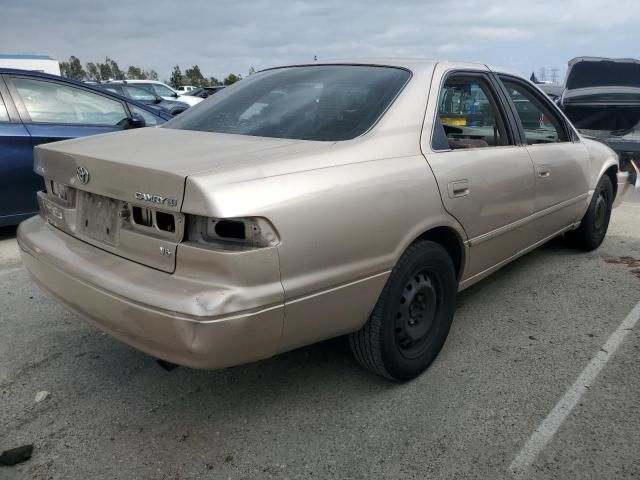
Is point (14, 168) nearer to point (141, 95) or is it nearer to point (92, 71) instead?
point (141, 95)

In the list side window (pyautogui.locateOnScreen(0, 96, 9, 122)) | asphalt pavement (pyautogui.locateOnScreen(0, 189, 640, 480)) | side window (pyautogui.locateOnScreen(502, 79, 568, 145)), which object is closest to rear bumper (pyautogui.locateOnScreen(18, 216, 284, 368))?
asphalt pavement (pyautogui.locateOnScreen(0, 189, 640, 480))

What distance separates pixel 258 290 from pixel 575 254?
145 inches

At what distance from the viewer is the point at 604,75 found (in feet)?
28.3

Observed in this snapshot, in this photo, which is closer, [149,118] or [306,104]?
[306,104]

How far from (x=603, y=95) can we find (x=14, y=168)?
789cm

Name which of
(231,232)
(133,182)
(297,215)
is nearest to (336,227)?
(297,215)

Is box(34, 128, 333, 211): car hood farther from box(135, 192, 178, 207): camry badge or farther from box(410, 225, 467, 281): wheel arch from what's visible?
box(410, 225, 467, 281): wheel arch

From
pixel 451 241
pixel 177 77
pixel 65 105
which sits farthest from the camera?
pixel 177 77

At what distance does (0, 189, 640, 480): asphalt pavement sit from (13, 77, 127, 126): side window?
7.91 ft

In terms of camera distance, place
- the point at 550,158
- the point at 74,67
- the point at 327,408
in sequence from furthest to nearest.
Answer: the point at 74,67 → the point at 550,158 → the point at 327,408

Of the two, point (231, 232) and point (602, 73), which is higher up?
point (602, 73)

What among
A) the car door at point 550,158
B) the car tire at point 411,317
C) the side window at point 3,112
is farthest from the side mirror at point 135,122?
the car tire at point 411,317

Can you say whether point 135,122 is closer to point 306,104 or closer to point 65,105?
point 65,105

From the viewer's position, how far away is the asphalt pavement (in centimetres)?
208
